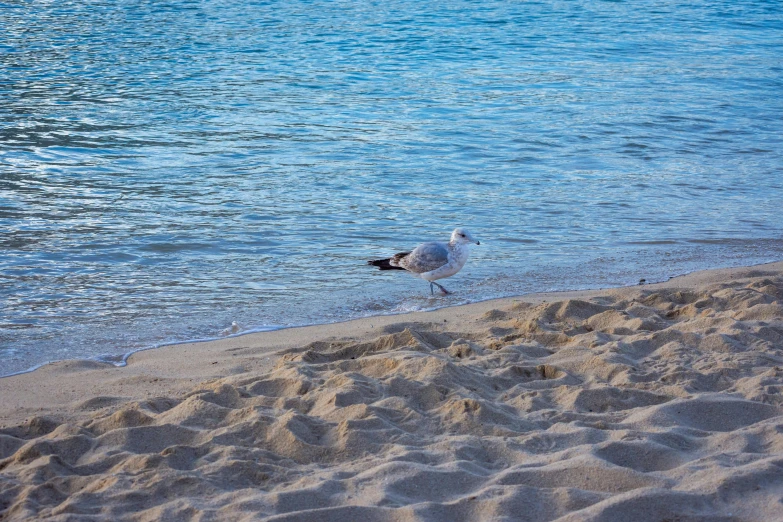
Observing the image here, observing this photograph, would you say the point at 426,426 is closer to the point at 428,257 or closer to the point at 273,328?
the point at 273,328

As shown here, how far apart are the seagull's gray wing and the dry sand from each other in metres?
1.11

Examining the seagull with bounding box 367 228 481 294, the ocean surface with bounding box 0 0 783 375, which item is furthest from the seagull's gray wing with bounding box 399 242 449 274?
the ocean surface with bounding box 0 0 783 375

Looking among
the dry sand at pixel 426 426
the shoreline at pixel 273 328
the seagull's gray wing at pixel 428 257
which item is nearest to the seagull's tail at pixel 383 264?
the seagull's gray wing at pixel 428 257

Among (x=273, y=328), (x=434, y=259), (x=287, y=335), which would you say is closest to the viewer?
(x=287, y=335)

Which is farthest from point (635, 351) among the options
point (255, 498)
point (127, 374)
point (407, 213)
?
point (407, 213)

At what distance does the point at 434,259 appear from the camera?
6.37 meters

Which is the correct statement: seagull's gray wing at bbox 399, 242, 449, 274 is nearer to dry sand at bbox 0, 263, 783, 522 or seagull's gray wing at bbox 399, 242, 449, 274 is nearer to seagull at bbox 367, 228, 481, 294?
seagull at bbox 367, 228, 481, 294

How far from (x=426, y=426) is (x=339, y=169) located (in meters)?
6.97

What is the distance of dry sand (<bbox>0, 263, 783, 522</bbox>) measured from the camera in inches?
118

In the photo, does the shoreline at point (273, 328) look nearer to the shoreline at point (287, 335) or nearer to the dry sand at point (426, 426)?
the shoreline at point (287, 335)

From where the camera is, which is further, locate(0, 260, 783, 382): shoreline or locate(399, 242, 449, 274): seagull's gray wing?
locate(399, 242, 449, 274): seagull's gray wing

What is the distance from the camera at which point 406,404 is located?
152 inches

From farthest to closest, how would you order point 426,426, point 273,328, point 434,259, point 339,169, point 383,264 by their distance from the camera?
point 339,169 < point 383,264 < point 434,259 < point 273,328 < point 426,426

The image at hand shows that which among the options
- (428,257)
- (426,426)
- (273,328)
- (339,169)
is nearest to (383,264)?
(428,257)
